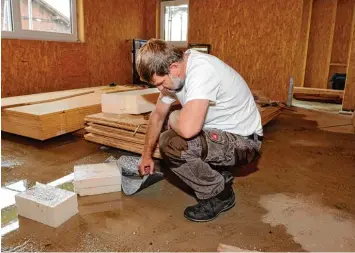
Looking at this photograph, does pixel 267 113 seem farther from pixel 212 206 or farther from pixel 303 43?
pixel 303 43

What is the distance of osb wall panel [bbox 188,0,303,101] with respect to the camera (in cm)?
500

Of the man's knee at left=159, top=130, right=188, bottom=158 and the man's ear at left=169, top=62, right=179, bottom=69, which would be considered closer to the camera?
the man's ear at left=169, top=62, right=179, bottom=69

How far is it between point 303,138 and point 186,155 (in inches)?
85.8

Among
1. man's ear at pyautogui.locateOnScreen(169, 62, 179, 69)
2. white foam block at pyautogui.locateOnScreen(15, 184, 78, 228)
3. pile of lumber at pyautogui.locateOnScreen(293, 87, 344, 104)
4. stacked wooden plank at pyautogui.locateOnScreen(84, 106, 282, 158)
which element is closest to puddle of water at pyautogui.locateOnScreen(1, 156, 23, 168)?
stacked wooden plank at pyautogui.locateOnScreen(84, 106, 282, 158)

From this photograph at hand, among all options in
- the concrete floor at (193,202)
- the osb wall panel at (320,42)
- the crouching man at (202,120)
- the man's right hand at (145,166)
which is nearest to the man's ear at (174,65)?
the crouching man at (202,120)

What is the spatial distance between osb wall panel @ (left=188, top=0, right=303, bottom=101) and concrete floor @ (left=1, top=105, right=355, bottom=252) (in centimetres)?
278

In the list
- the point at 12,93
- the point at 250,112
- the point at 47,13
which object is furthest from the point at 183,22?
the point at 250,112

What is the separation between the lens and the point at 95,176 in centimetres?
178

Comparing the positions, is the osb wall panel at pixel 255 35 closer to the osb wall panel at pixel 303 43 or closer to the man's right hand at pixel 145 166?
the osb wall panel at pixel 303 43

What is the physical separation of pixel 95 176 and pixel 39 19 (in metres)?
3.15

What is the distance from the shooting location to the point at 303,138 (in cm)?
324

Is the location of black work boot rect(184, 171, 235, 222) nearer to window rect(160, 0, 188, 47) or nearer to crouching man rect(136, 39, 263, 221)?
crouching man rect(136, 39, 263, 221)

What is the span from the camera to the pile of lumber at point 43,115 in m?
2.59

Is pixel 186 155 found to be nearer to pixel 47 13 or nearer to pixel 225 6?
pixel 47 13
